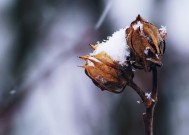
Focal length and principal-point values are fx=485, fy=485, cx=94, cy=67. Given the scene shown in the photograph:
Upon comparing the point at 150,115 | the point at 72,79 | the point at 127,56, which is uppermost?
the point at 72,79

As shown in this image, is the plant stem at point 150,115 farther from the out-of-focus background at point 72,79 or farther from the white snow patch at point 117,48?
the out-of-focus background at point 72,79

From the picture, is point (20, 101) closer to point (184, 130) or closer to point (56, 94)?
point (56, 94)

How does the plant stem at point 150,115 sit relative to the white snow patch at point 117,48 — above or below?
below

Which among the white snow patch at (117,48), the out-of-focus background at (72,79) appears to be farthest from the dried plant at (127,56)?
the out-of-focus background at (72,79)

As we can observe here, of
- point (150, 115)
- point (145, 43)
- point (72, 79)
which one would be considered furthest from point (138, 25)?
point (72, 79)

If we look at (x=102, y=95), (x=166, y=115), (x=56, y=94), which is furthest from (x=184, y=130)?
(x=56, y=94)

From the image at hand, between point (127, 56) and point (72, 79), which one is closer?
point (127, 56)

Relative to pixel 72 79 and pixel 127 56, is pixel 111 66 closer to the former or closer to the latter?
pixel 127 56

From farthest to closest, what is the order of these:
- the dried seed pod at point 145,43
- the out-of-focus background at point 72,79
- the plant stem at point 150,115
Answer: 1. the out-of-focus background at point 72,79
2. the dried seed pod at point 145,43
3. the plant stem at point 150,115
